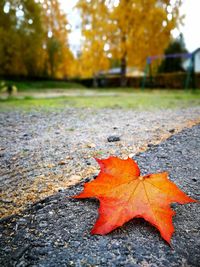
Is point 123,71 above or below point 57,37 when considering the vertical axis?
below

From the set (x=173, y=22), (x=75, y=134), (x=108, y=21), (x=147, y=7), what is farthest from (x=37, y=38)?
(x=75, y=134)

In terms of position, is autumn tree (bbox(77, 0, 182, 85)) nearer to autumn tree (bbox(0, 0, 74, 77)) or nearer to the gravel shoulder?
autumn tree (bbox(0, 0, 74, 77))

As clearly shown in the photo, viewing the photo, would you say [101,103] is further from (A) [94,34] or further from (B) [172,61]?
(B) [172,61]

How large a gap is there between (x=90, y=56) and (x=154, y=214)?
13.3 metres

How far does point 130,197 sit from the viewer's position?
0.98 metres

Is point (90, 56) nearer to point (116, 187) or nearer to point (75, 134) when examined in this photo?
point (75, 134)

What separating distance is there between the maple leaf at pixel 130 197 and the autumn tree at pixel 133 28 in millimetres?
11804

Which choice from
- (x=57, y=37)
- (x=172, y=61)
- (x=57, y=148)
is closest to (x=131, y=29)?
(x=57, y=37)

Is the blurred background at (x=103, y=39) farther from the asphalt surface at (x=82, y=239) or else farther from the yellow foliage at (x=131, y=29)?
the asphalt surface at (x=82, y=239)

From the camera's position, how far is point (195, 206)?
113cm

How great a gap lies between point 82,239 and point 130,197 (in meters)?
0.22

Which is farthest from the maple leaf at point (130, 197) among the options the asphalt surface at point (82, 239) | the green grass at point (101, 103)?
the green grass at point (101, 103)

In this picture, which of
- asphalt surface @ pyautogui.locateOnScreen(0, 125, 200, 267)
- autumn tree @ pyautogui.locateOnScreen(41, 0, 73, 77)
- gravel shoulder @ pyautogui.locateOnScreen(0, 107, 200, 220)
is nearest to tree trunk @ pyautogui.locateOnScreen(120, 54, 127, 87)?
autumn tree @ pyautogui.locateOnScreen(41, 0, 73, 77)

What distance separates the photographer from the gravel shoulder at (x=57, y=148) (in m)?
1.29
